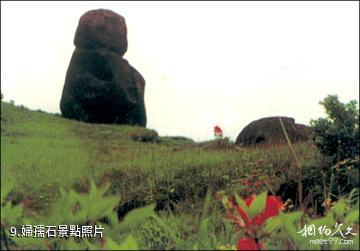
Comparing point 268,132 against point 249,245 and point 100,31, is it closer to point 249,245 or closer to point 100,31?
point 100,31

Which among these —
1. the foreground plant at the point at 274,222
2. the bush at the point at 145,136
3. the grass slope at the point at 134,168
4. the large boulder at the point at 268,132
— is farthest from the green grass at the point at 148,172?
the bush at the point at 145,136

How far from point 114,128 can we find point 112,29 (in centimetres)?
530

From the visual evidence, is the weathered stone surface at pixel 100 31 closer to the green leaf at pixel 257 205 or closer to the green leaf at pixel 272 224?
the green leaf at pixel 272 224

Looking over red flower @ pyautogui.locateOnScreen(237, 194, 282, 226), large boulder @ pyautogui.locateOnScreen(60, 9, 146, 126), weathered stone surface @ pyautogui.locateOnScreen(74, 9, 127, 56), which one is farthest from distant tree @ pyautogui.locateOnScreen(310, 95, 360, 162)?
weathered stone surface @ pyautogui.locateOnScreen(74, 9, 127, 56)

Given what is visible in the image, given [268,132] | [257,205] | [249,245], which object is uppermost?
[268,132]

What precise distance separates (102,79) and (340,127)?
19799 millimetres

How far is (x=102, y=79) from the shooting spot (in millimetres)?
27422

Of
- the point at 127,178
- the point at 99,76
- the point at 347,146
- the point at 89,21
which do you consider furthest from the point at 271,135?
the point at 89,21

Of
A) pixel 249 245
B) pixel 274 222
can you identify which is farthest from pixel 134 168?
pixel 249 245

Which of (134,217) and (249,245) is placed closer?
(134,217)

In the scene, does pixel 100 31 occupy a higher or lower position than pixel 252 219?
higher

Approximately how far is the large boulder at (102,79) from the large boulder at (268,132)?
10398 millimetres

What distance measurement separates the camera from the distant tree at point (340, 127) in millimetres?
8252

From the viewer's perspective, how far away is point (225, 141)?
51.5 feet
